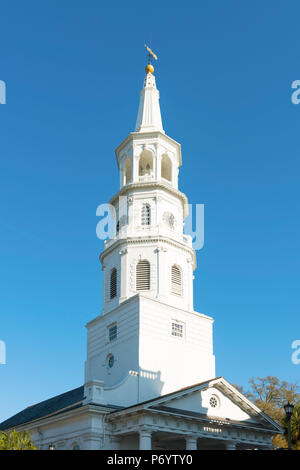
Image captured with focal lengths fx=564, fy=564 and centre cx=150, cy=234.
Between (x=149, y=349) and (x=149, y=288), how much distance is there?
434 cm

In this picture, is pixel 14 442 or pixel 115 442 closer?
pixel 14 442

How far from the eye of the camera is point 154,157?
137 feet

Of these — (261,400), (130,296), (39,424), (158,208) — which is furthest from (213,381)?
(261,400)

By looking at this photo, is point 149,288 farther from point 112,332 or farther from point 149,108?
point 149,108

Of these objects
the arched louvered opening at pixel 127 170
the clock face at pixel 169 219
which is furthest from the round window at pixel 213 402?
the arched louvered opening at pixel 127 170

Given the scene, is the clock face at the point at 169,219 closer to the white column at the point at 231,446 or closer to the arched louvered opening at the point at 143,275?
the arched louvered opening at the point at 143,275

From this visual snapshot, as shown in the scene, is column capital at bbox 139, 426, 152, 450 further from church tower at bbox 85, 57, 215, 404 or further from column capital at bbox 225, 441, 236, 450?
column capital at bbox 225, 441, 236, 450

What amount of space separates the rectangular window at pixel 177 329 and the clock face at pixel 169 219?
7.33 metres

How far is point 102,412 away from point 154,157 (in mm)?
19566

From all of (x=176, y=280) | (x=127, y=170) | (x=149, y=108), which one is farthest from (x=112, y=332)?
(x=149, y=108)

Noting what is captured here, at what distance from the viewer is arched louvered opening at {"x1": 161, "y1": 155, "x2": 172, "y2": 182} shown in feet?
142

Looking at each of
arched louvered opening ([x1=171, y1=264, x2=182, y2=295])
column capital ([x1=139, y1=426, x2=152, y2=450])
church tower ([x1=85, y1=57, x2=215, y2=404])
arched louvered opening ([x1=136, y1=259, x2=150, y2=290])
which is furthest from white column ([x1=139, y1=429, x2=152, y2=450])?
arched louvered opening ([x1=171, y1=264, x2=182, y2=295])

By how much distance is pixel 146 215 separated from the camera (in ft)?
132

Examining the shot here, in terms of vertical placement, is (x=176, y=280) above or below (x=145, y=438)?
above
